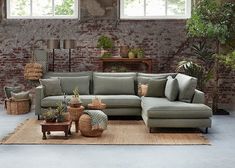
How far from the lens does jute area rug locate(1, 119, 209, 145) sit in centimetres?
671

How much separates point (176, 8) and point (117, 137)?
4.66 metres

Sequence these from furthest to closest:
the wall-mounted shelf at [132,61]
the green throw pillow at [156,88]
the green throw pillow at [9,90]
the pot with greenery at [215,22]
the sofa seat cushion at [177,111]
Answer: the wall-mounted shelf at [132,61]
the green throw pillow at [9,90]
the pot with greenery at [215,22]
the green throw pillow at [156,88]
the sofa seat cushion at [177,111]

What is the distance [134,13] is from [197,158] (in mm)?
5573

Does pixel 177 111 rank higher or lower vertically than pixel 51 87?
lower

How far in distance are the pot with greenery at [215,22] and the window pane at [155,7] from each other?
1.06 m

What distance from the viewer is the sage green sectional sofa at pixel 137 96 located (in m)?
7.45

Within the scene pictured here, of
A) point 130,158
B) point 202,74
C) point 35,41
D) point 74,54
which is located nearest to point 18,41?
point 35,41

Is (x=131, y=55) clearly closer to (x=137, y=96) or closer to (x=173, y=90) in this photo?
(x=137, y=96)

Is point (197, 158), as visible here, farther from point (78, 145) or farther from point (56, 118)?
point (56, 118)

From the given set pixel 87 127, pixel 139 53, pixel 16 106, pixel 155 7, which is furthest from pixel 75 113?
pixel 155 7

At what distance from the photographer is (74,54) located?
10570 millimetres

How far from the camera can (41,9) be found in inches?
422

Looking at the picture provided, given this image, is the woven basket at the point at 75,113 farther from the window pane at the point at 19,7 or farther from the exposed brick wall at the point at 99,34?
the window pane at the point at 19,7

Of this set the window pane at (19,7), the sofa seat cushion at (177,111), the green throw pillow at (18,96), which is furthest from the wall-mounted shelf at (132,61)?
the sofa seat cushion at (177,111)
